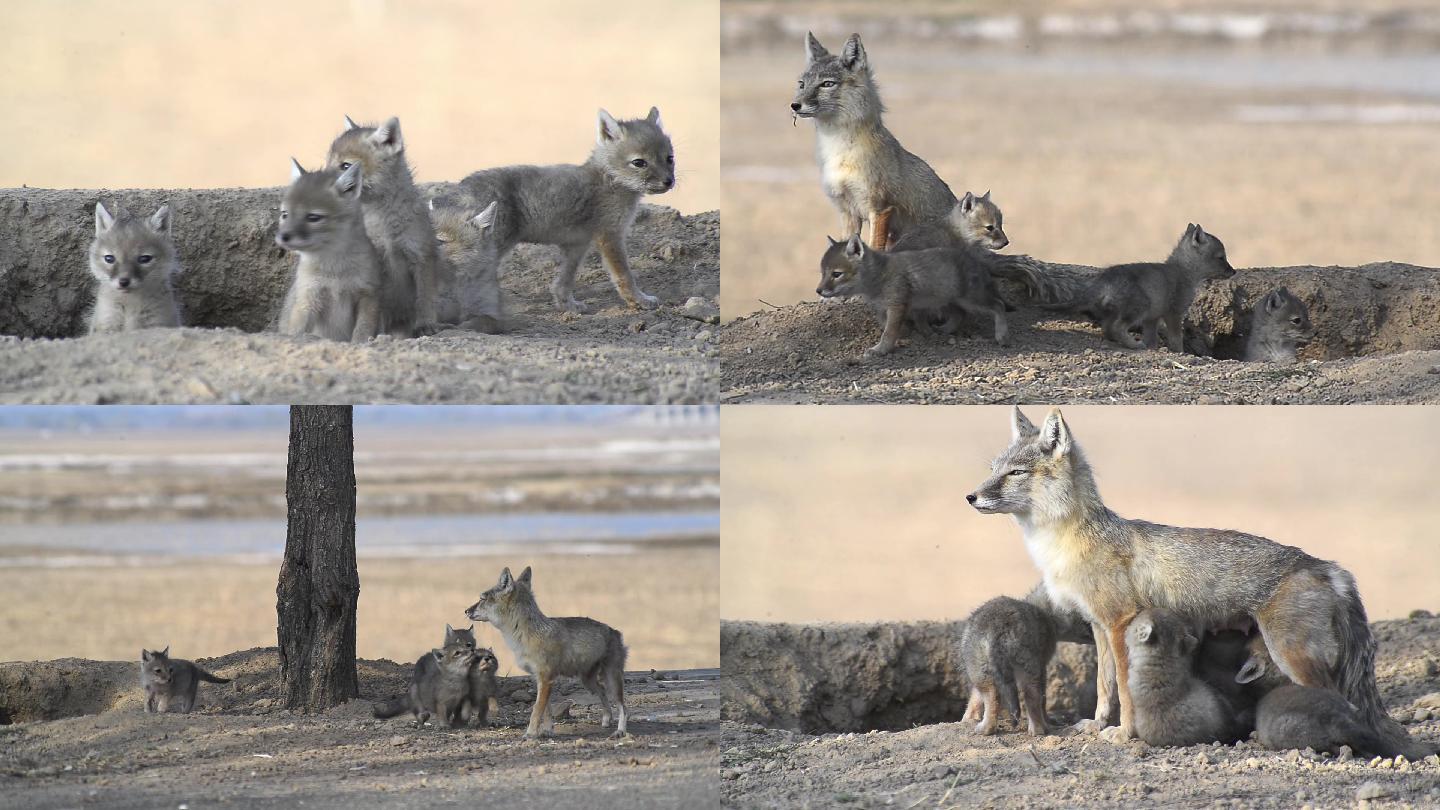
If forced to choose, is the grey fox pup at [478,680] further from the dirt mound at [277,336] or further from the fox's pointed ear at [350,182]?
the fox's pointed ear at [350,182]

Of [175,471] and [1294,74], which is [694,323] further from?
[1294,74]

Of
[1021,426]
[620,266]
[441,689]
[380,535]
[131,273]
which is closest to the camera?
[1021,426]

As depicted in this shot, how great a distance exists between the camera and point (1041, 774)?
787 cm

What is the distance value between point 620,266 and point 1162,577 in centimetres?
541

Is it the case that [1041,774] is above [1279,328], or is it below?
below

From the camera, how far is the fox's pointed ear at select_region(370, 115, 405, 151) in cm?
1005

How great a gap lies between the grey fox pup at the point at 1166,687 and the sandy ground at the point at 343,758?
98.7 inches

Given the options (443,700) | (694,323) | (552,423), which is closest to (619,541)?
(694,323)

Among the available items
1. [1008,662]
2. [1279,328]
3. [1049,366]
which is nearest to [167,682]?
[1008,662]

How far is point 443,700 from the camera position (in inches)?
388

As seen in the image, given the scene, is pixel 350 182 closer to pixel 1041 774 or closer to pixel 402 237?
pixel 402 237

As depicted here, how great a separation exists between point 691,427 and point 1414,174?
49.5ft

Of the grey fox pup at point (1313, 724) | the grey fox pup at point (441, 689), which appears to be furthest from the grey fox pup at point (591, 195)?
the grey fox pup at point (1313, 724)

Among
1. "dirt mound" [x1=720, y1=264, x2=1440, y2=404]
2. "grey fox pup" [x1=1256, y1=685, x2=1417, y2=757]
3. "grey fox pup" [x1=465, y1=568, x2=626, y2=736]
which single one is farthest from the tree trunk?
"grey fox pup" [x1=1256, y1=685, x2=1417, y2=757]
